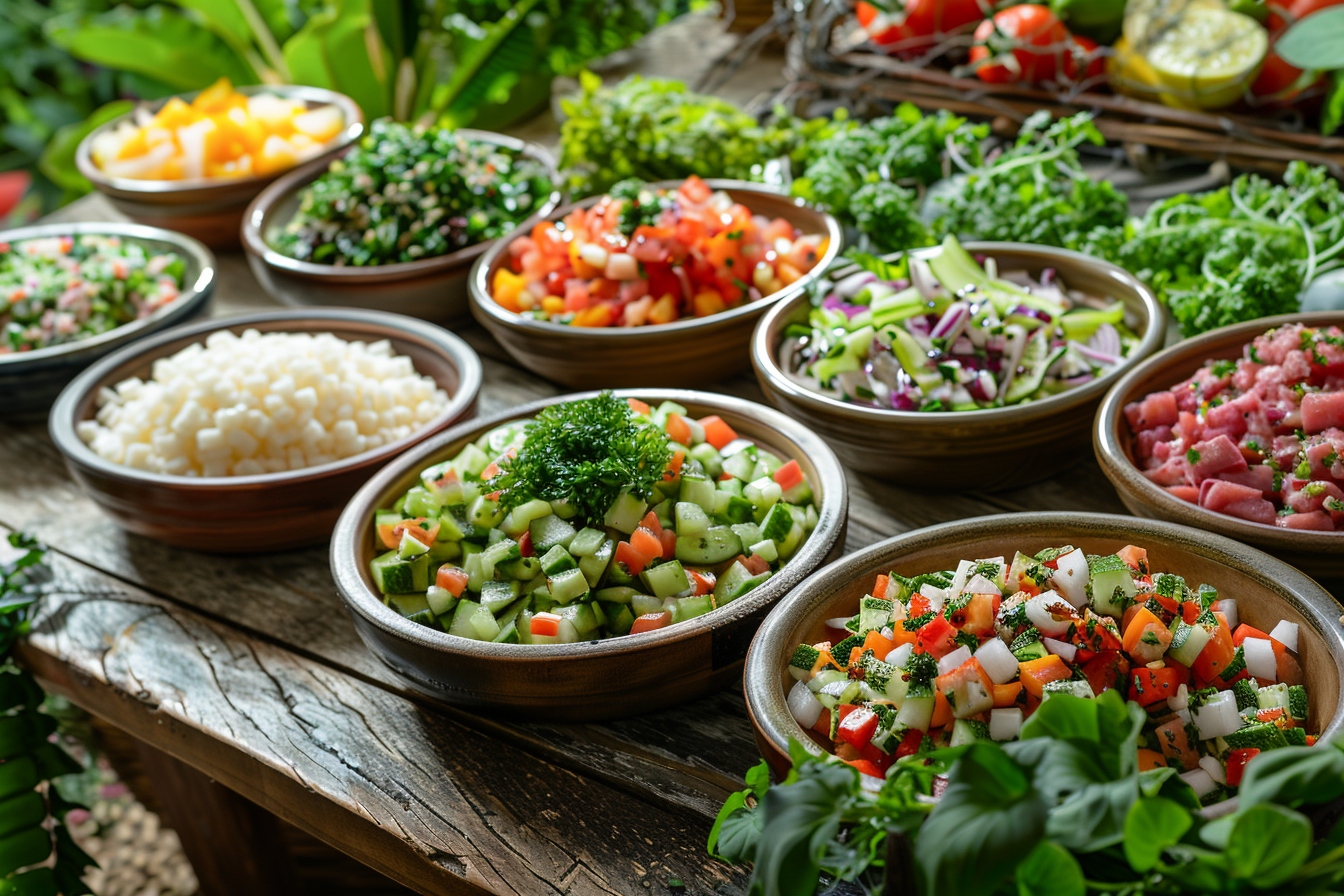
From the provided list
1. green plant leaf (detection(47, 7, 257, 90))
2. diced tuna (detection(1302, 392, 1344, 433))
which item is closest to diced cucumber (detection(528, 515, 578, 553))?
diced tuna (detection(1302, 392, 1344, 433))

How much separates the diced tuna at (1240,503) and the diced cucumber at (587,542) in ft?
2.60

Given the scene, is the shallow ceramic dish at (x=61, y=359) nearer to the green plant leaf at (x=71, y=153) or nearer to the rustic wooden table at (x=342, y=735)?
the rustic wooden table at (x=342, y=735)

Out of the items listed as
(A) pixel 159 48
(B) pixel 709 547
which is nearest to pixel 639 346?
(B) pixel 709 547

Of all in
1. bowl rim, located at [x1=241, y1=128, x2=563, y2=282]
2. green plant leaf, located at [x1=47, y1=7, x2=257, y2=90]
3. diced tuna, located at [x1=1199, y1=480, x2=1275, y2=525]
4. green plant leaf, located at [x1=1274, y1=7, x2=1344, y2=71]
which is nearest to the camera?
diced tuna, located at [x1=1199, y1=480, x2=1275, y2=525]

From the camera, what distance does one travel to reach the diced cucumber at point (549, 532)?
147 centimetres

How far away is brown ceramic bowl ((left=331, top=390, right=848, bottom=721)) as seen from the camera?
4.30 feet

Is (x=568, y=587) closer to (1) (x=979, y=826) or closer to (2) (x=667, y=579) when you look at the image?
(2) (x=667, y=579)

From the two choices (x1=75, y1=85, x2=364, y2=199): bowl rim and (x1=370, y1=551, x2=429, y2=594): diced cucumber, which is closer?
(x1=370, y1=551, x2=429, y2=594): diced cucumber

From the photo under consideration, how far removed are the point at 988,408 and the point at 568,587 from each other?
72cm

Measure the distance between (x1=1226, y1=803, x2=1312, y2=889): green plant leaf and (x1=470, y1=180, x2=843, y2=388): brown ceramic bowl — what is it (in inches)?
52.4

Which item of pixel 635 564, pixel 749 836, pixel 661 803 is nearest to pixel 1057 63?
pixel 635 564

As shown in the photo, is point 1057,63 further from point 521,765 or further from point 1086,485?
point 521,765

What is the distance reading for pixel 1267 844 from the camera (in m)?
0.75

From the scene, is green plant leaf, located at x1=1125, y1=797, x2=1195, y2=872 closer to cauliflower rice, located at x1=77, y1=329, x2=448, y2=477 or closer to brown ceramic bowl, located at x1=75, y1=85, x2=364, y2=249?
cauliflower rice, located at x1=77, y1=329, x2=448, y2=477
